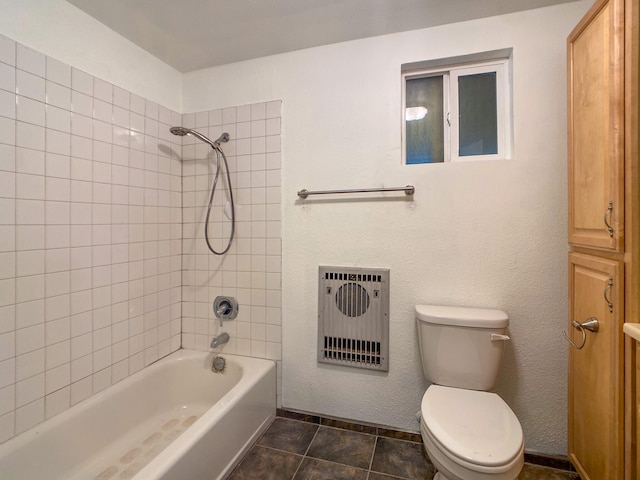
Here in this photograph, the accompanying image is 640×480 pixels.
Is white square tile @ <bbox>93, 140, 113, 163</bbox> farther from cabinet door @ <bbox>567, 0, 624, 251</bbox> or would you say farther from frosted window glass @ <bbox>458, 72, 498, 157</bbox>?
cabinet door @ <bbox>567, 0, 624, 251</bbox>

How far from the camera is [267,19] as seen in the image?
4.74ft

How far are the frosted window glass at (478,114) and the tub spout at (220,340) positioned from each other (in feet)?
5.91

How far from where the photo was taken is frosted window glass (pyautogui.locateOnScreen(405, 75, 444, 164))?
1608 mm

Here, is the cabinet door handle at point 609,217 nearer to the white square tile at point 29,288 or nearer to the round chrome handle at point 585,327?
the round chrome handle at point 585,327

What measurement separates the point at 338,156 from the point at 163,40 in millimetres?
1208

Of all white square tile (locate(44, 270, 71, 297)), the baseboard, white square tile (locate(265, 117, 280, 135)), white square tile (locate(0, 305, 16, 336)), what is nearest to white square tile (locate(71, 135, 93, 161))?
white square tile (locate(44, 270, 71, 297))

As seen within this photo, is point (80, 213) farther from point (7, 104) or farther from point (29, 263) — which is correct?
point (7, 104)

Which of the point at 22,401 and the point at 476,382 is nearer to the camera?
the point at 22,401

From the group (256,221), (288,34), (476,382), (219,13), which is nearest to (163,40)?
(219,13)

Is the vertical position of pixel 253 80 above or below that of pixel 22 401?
above

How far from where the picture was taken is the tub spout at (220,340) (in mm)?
1773

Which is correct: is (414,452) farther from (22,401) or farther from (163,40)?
(163,40)

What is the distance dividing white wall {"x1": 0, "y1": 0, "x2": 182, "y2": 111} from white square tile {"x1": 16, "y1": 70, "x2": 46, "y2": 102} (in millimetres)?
137

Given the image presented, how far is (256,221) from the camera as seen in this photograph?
1.79 metres
